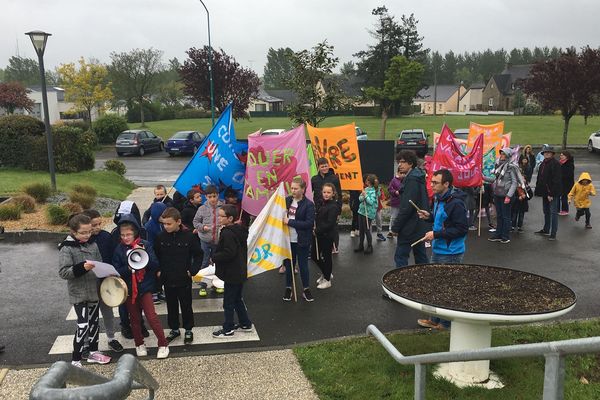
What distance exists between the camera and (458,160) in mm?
11070

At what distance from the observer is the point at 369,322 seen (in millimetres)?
6762

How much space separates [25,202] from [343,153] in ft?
29.2

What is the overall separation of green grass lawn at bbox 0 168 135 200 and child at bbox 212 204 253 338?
36.1 ft

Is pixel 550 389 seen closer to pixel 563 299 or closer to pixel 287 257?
pixel 563 299

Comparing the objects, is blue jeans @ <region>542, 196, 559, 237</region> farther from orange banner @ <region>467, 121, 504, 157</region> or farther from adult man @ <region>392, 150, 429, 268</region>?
adult man @ <region>392, 150, 429, 268</region>

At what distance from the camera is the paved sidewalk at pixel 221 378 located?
491 centimetres

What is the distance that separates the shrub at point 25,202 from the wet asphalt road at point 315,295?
2.39 metres

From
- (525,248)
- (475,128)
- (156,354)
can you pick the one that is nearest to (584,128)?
(475,128)

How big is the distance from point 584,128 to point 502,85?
59825 mm

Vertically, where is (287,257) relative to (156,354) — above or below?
above

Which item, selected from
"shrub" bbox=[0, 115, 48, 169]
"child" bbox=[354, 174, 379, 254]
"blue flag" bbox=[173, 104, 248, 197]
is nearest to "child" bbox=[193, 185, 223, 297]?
"blue flag" bbox=[173, 104, 248, 197]

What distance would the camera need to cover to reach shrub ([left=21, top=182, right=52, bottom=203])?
14242mm

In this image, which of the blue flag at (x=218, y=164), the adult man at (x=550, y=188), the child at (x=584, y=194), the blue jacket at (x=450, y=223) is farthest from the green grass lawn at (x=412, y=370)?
the child at (x=584, y=194)

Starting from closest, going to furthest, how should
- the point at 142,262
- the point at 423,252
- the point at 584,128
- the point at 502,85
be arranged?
the point at 142,262 → the point at 423,252 → the point at 584,128 → the point at 502,85
